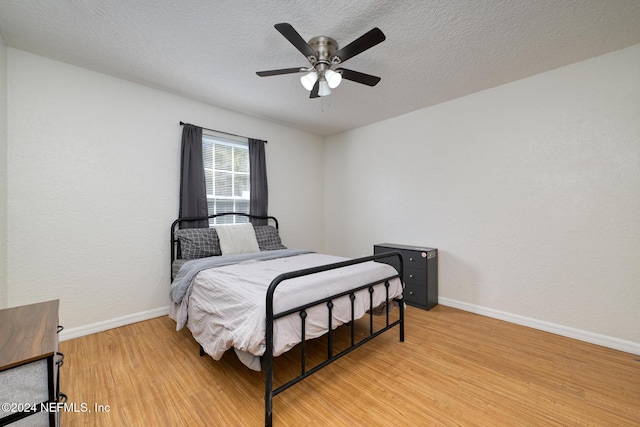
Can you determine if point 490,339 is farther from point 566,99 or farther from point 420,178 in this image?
point 566,99

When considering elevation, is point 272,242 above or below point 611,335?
above

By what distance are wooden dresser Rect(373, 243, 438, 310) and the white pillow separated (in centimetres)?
191

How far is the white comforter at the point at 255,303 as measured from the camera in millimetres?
1520

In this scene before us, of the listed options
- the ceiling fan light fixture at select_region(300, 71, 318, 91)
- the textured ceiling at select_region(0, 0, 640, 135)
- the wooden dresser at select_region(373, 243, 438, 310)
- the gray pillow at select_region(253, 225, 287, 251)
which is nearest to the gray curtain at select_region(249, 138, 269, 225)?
the gray pillow at select_region(253, 225, 287, 251)

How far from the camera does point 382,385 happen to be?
1.78 m

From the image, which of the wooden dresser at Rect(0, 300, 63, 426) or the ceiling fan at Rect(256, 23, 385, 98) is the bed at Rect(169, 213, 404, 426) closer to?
the wooden dresser at Rect(0, 300, 63, 426)

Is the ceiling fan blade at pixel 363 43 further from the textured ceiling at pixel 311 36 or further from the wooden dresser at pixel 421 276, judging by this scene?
the wooden dresser at pixel 421 276

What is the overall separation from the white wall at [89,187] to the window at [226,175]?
0.35 m

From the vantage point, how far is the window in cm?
344

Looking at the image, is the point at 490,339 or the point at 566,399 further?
the point at 490,339

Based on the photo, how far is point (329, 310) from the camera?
1777mm

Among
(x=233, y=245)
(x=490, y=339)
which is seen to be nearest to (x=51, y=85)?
(x=233, y=245)

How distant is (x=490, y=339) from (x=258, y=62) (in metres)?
3.41

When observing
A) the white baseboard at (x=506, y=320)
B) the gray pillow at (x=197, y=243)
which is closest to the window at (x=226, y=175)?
the gray pillow at (x=197, y=243)
